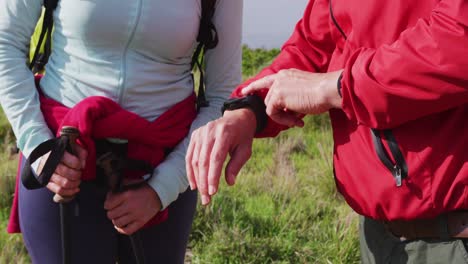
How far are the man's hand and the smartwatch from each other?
1.2 inches

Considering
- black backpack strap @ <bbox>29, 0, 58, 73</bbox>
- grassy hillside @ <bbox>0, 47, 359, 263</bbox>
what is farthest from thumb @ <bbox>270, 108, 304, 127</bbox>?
grassy hillside @ <bbox>0, 47, 359, 263</bbox>

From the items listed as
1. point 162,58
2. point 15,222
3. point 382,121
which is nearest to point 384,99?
point 382,121

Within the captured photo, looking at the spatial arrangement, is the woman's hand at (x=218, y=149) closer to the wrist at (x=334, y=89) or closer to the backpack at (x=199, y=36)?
the wrist at (x=334, y=89)

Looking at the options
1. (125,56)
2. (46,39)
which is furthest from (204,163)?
(46,39)

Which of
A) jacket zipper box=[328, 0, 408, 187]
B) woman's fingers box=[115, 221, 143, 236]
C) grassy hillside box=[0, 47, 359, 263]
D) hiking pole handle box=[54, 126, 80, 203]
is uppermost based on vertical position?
jacket zipper box=[328, 0, 408, 187]

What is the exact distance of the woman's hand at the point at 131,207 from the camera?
193 centimetres

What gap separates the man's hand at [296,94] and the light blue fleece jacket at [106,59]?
441mm

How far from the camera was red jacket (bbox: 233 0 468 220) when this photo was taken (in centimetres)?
125

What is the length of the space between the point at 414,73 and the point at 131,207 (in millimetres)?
990

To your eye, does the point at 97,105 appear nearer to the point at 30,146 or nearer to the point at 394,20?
the point at 30,146

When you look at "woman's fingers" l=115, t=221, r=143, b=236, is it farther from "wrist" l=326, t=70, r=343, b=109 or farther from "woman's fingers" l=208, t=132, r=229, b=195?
"wrist" l=326, t=70, r=343, b=109

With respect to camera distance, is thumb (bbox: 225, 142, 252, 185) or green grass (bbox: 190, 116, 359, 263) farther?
green grass (bbox: 190, 116, 359, 263)

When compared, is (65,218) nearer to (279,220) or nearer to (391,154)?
(391,154)

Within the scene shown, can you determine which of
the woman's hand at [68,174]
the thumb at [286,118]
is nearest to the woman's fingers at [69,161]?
the woman's hand at [68,174]
